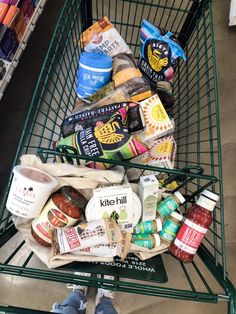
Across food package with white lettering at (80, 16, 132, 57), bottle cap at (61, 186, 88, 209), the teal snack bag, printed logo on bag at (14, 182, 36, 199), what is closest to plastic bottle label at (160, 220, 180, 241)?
bottle cap at (61, 186, 88, 209)

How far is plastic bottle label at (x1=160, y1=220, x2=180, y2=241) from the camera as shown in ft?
2.95

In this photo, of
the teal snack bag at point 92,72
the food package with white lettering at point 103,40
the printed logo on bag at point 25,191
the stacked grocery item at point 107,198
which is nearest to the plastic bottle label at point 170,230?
the stacked grocery item at point 107,198

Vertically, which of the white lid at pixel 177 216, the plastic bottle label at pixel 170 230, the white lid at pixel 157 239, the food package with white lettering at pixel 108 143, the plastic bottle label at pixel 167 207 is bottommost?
the white lid at pixel 157 239

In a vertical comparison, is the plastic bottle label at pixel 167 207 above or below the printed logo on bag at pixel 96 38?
below

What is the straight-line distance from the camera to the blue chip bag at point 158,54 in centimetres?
118

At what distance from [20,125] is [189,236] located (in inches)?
46.1

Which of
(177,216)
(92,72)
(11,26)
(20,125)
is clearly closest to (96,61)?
(92,72)

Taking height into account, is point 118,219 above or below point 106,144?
below

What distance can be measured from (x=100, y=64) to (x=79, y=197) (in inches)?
19.6

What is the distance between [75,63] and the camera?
4.82 feet

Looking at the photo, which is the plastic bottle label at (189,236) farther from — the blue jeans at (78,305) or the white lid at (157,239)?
the blue jeans at (78,305)

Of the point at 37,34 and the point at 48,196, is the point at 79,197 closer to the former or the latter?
the point at 48,196

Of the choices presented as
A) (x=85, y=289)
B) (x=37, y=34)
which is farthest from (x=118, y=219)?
(x=37, y=34)

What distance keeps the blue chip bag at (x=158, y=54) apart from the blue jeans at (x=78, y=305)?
2.98ft
